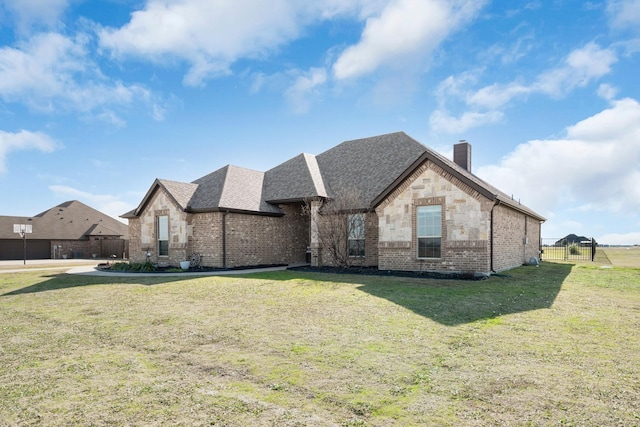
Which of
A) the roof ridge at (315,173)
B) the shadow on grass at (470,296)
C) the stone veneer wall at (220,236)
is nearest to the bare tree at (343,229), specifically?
the roof ridge at (315,173)

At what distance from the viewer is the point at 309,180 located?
2264 centimetres

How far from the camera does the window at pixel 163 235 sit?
2298 centimetres

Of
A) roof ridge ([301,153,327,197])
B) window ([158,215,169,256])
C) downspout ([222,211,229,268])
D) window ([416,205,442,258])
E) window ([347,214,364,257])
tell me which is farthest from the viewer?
window ([158,215,169,256])

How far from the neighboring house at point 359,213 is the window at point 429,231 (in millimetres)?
43

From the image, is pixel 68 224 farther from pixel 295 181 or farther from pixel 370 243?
pixel 370 243

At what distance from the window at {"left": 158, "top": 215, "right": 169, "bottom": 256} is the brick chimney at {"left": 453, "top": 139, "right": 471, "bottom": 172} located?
727 inches

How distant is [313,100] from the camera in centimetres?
1817

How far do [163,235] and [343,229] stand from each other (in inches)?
454

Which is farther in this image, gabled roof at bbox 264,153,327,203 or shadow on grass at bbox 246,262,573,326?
gabled roof at bbox 264,153,327,203

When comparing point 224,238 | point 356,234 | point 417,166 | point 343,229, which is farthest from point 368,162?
point 224,238

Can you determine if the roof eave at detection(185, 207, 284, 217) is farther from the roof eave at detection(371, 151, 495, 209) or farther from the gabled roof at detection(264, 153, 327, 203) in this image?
the roof eave at detection(371, 151, 495, 209)

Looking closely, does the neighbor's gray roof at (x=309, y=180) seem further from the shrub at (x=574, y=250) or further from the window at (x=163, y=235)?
the shrub at (x=574, y=250)

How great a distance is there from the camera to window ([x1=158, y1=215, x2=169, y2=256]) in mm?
22984

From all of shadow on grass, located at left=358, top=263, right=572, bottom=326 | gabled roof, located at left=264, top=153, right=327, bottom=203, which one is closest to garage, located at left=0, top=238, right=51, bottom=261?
gabled roof, located at left=264, top=153, right=327, bottom=203
